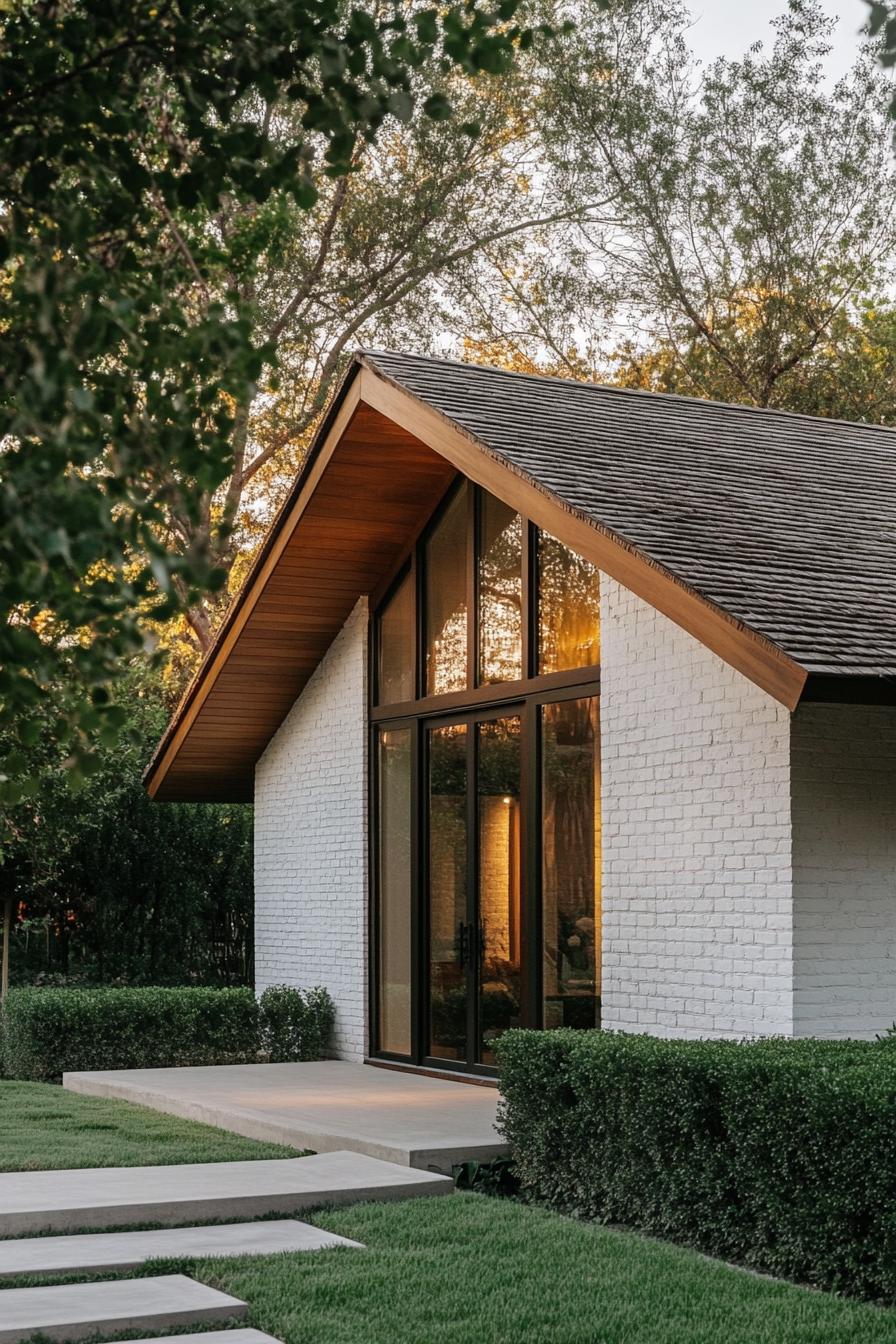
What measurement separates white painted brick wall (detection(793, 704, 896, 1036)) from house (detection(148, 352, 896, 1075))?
0.02 meters

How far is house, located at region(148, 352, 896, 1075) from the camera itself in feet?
27.9

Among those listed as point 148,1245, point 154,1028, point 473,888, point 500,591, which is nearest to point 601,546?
point 500,591

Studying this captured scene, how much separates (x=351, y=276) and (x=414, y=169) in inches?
68.2

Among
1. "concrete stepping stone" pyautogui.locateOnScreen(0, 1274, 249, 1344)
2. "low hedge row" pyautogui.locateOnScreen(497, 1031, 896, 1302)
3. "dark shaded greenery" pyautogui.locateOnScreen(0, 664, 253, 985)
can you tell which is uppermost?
"dark shaded greenery" pyautogui.locateOnScreen(0, 664, 253, 985)

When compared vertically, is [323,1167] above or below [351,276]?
below

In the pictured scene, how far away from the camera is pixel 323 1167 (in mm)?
8305

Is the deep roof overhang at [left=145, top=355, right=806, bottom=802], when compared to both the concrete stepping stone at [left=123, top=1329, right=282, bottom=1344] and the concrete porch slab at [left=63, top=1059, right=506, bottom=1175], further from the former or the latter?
the concrete stepping stone at [left=123, top=1329, right=282, bottom=1344]

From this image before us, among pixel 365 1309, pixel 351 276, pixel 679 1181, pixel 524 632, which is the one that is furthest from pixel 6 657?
pixel 351 276

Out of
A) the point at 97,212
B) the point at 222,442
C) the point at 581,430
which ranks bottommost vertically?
the point at 222,442

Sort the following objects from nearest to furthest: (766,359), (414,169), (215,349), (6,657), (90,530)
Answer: (90,530), (6,657), (215,349), (414,169), (766,359)

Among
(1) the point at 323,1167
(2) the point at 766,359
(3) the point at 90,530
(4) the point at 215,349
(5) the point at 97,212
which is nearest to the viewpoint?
(3) the point at 90,530

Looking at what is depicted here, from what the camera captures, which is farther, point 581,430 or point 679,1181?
point 581,430

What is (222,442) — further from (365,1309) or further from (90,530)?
(365,1309)

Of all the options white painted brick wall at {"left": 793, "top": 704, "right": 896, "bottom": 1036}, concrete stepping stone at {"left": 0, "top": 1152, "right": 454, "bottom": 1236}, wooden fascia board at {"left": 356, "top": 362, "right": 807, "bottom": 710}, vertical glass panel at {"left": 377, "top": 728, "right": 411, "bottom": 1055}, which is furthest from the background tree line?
white painted brick wall at {"left": 793, "top": 704, "right": 896, "bottom": 1036}
